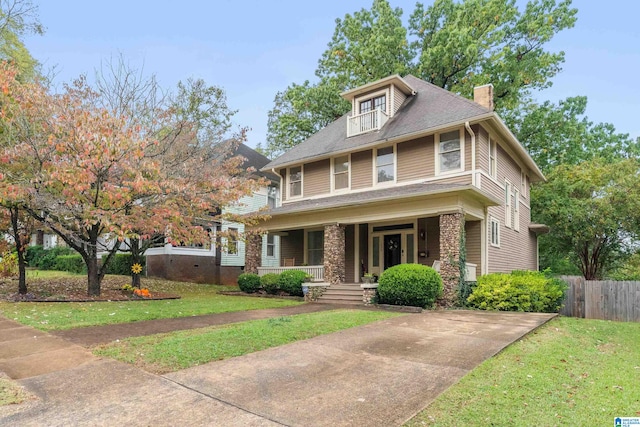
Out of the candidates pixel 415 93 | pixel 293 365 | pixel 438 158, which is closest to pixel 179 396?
pixel 293 365

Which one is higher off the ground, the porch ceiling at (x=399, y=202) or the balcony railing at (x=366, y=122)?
the balcony railing at (x=366, y=122)

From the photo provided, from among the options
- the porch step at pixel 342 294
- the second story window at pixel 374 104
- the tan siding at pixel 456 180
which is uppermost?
the second story window at pixel 374 104

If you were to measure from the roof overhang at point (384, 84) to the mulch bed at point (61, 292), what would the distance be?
1063 cm

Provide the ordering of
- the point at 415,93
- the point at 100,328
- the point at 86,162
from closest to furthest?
1. the point at 100,328
2. the point at 86,162
3. the point at 415,93

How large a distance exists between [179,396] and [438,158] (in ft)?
40.3

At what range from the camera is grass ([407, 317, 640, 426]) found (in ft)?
11.7

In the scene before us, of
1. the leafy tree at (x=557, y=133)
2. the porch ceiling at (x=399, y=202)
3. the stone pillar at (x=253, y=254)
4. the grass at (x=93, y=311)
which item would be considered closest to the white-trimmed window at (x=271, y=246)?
the stone pillar at (x=253, y=254)

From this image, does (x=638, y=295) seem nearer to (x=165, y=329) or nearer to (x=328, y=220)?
(x=328, y=220)

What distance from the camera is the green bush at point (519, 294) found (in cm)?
1116

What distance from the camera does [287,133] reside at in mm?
28203

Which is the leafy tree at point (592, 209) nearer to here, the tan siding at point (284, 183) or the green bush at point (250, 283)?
the tan siding at point (284, 183)

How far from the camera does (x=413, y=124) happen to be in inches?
586

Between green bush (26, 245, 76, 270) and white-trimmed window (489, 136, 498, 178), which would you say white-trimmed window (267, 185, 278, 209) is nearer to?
green bush (26, 245, 76, 270)

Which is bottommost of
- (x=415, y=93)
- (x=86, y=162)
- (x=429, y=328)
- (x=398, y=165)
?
(x=429, y=328)
